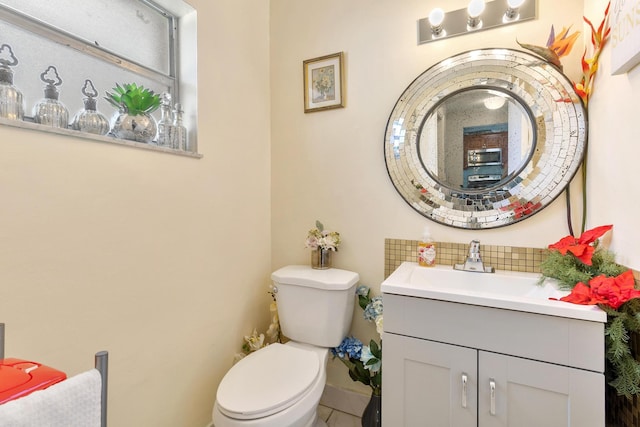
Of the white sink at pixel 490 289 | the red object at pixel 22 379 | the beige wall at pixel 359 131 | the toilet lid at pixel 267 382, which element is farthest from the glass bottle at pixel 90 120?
the white sink at pixel 490 289

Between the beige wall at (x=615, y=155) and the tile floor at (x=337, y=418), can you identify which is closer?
the beige wall at (x=615, y=155)

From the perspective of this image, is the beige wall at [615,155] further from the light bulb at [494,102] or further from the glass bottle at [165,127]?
the glass bottle at [165,127]

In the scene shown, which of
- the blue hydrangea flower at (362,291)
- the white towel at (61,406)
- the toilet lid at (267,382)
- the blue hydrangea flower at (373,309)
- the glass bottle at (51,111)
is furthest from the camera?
→ the blue hydrangea flower at (362,291)

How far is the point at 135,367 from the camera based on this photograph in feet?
3.75

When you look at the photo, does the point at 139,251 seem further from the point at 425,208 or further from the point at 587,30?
the point at 587,30

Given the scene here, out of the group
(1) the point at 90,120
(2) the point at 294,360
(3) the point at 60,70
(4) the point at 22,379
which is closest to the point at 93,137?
(1) the point at 90,120

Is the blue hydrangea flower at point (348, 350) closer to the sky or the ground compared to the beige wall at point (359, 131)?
closer to the ground

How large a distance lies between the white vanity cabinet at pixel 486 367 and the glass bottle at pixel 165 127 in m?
1.12

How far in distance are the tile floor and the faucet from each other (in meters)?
1.01

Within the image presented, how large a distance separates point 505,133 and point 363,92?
0.71 metres

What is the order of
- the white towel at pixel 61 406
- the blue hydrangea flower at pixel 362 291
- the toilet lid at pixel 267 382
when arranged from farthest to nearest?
the blue hydrangea flower at pixel 362 291
the toilet lid at pixel 267 382
the white towel at pixel 61 406

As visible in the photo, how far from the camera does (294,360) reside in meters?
1.34

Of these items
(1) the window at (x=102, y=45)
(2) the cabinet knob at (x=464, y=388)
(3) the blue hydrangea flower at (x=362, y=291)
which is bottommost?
(2) the cabinet knob at (x=464, y=388)

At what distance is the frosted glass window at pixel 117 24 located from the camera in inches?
41.8
